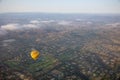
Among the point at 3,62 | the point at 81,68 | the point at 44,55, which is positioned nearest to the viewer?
the point at 81,68

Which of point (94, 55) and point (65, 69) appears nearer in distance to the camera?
point (65, 69)

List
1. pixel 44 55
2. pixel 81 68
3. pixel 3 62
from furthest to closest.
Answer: pixel 44 55 → pixel 3 62 → pixel 81 68

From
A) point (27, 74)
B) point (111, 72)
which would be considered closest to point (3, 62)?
point (27, 74)

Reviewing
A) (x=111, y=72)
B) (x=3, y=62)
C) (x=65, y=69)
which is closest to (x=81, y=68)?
(x=65, y=69)

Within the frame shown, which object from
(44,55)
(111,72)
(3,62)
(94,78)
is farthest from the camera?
(44,55)

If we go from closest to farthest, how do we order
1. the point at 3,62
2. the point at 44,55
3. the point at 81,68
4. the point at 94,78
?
the point at 94,78 → the point at 81,68 → the point at 3,62 → the point at 44,55

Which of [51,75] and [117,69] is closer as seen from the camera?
[51,75]

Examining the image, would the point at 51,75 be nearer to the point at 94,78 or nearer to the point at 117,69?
the point at 94,78

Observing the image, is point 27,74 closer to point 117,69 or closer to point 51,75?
point 51,75
